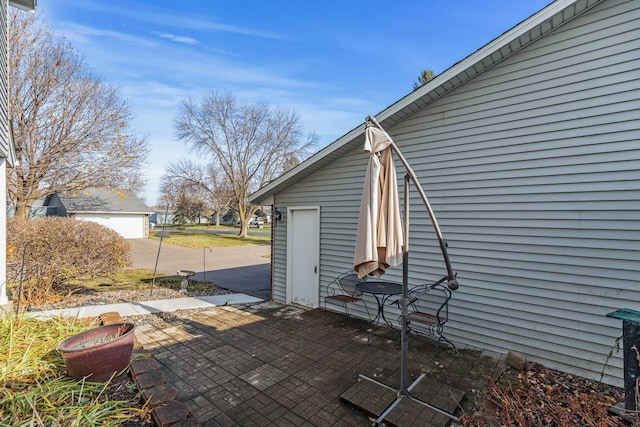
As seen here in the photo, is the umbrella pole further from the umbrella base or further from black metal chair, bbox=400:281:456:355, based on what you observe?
black metal chair, bbox=400:281:456:355

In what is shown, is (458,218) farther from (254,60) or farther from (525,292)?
(254,60)

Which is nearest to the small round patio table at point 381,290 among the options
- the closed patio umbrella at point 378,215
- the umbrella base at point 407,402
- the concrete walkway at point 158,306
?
the umbrella base at point 407,402

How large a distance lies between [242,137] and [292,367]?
25830 millimetres

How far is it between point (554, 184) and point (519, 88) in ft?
4.85

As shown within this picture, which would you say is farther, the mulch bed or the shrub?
the shrub

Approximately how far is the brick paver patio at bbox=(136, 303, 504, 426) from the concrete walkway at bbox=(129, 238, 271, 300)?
8.34 feet

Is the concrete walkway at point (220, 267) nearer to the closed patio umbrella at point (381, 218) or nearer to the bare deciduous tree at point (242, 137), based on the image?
the closed patio umbrella at point (381, 218)

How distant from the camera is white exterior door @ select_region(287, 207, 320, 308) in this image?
6.69m

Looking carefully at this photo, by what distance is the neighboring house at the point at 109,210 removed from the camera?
→ 22.5 meters

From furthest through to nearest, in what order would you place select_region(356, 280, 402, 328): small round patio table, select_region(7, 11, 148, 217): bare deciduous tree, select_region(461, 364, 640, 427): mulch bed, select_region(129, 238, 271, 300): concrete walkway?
select_region(7, 11, 148, 217): bare deciduous tree < select_region(129, 238, 271, 300): concrete walkway < select_region(356, 280, 402, 328): small round patio table < select_region(461, 364, 640, 427): mulch bed

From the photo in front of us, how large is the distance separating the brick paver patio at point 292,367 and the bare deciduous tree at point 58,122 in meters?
14.0

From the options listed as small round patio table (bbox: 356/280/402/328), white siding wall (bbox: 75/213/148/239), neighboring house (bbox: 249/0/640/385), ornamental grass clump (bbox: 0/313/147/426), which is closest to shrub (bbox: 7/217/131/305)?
ornamental grass clump (bbox: 0/313/147/426)

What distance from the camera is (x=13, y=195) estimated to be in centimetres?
1383

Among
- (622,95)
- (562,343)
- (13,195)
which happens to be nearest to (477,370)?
(562,343)
